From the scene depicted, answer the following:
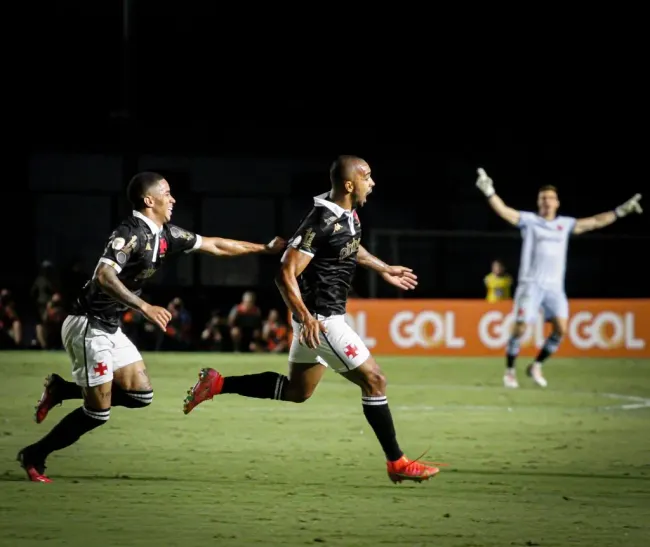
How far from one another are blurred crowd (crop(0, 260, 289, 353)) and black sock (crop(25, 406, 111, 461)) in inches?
676

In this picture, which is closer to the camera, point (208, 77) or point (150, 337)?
point (150, 337)

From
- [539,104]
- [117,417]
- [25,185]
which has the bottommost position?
[117,417]

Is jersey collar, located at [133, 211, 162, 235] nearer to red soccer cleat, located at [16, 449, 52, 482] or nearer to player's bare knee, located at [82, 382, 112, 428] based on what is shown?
player's bare knee, located at [82, 382, 112, 428]

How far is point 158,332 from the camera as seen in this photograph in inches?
1094

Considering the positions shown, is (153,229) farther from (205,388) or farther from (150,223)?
(205,388)

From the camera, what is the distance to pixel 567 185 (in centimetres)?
3803

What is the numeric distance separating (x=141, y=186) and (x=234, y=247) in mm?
1016

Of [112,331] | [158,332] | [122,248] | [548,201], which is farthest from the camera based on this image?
[158,332]

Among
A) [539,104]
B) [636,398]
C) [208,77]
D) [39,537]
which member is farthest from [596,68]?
[39,537]

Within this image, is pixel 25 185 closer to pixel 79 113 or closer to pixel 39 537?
pixel 79 113

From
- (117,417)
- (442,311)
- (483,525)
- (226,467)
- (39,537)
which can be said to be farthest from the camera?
(442,311)

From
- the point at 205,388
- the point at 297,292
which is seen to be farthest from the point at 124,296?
the point at 205,388

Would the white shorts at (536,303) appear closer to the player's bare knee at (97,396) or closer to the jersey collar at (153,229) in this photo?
the jersey collar at (153,229)

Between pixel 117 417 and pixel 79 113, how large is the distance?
77.3 ft
